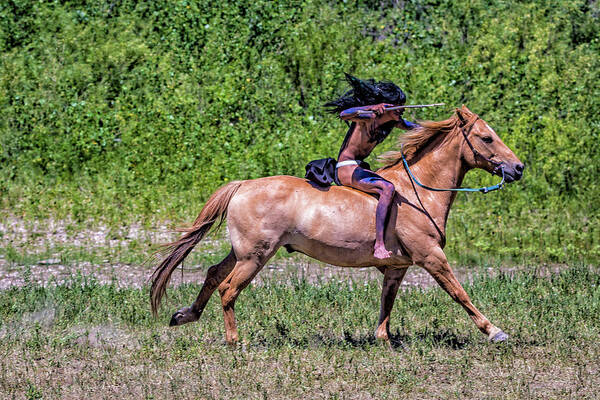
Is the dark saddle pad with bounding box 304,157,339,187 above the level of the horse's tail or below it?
above

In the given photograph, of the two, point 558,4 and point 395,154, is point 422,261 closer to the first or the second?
point 395,154

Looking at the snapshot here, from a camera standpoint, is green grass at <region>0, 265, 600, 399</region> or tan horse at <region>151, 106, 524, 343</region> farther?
tan horse at <region>151, 106, 524, 343</region>

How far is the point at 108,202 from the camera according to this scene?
13.4m

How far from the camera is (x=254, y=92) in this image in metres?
15.7

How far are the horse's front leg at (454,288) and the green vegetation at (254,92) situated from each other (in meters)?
4.48

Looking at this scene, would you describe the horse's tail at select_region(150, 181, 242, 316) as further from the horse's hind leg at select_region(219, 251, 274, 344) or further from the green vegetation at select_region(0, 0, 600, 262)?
the green vegetation at select_region(0, 0, 600, 262)

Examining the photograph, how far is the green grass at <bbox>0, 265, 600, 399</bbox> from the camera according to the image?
6656 millimetres

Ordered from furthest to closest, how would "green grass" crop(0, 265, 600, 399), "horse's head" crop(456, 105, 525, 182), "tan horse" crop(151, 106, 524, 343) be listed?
"horse's head" crop(456, 105, 525, 182), "tan horse" crop(151, 106, 524, 343), "green grass" crop(0, 265, 600, 399)

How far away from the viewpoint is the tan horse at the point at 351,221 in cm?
766

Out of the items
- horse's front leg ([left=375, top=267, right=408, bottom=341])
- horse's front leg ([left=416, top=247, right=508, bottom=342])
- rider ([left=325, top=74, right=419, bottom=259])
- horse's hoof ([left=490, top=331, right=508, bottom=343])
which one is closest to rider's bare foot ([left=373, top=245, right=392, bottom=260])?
rider ([left=325, top=74, right=419, bottom=259])

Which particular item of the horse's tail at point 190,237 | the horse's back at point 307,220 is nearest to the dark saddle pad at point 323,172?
the horse's back at point 307,220

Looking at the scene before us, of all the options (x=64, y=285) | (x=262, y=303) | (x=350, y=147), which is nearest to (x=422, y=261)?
(x=350, y=147)

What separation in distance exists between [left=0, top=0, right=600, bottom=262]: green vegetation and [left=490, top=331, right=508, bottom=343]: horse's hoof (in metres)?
4.55

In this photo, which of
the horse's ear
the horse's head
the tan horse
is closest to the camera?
the tan horse
